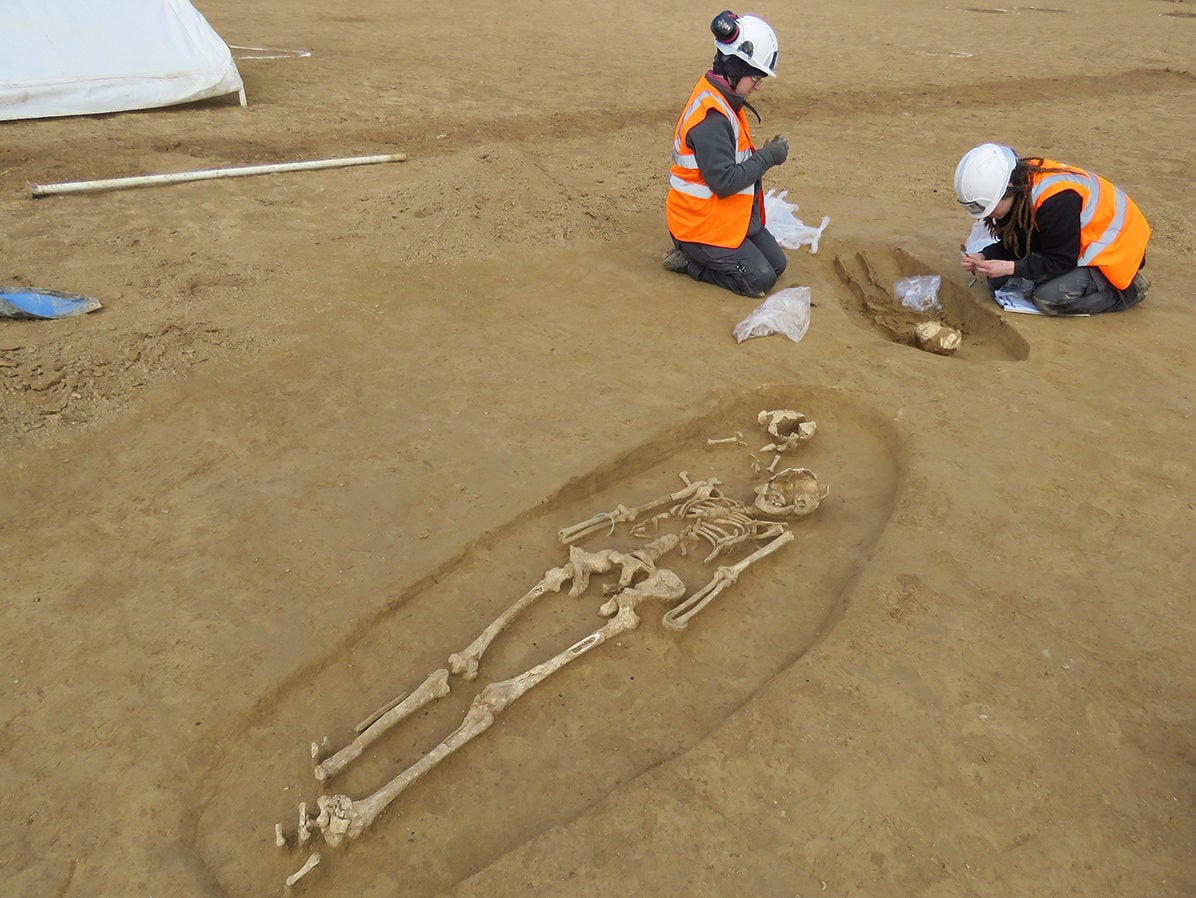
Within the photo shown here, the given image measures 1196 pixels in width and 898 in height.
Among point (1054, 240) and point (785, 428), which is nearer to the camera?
point (785, 428)

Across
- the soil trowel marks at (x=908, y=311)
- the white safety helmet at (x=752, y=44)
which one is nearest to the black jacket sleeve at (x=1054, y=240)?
the soil trowel marks at (x=908, y=311)

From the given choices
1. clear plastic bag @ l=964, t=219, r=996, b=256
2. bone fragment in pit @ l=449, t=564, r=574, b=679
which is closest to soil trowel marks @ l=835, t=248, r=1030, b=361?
clear plastic bag @ l=964, t=219, r=996, b=256

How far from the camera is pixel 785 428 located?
4.46m

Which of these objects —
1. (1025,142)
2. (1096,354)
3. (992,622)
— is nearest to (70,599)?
(992,622)

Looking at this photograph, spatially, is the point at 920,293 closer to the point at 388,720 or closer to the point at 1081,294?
the point at 1081,294

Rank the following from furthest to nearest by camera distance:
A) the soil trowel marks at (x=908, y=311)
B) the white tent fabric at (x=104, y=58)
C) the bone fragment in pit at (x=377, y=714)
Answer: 1. the white tent fabric at (x=104, y=58)
2. the soil trowel marks at (x=908, y=311)
3. the bone fragment in pit at (x=377, y=714)

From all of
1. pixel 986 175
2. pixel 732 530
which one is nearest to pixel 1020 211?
pixel 986 175

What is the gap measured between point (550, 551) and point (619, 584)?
1.27ft

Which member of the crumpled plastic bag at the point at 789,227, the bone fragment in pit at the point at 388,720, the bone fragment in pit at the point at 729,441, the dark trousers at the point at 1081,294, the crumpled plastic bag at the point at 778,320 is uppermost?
the dark trousers at the point at 1081,294

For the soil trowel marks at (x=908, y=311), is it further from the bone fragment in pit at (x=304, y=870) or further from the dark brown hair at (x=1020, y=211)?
the bone fragment in pit at (x=304, y=870)

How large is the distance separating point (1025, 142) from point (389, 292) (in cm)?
736

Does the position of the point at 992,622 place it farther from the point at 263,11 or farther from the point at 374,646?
the point at 263,11

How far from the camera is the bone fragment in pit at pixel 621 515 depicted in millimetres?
3693

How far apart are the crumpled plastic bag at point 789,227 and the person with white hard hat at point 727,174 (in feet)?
1.78
